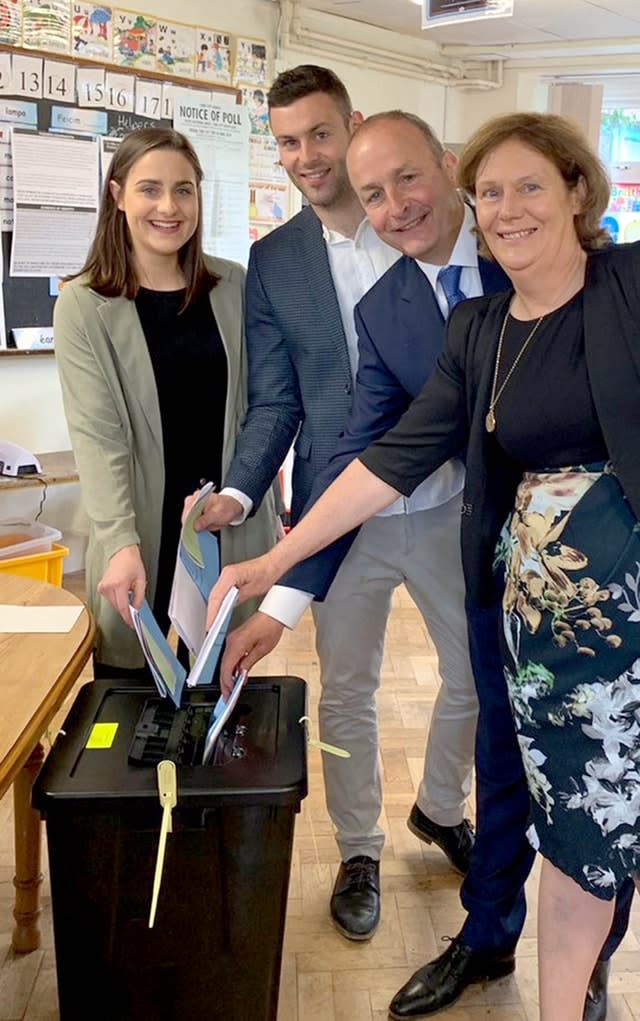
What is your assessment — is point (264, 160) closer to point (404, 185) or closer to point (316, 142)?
point (316, 142)

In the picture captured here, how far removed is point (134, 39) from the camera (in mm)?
3814

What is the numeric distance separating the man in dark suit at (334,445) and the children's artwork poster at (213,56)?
8.18ft

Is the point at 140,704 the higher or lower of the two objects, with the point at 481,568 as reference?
lower

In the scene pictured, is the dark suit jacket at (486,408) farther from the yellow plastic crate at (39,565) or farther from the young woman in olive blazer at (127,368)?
the yellow plastic crate at (39,565)

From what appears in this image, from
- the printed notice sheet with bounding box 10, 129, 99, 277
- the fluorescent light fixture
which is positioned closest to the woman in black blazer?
the fluorescent light fixture

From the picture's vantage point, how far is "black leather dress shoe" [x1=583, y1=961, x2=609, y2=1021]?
66.3 inches

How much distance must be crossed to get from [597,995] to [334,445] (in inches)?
43.7

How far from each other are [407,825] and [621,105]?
15.6 ft

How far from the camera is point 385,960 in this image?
186 cm

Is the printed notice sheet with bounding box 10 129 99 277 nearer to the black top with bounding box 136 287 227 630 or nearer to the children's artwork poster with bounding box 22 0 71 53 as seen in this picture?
the children's artwork poster with bounding box 22 0 71 53

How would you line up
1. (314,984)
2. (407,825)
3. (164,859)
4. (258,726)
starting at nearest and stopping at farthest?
(164,859) → (258,726) → (314,984) → (407,825)

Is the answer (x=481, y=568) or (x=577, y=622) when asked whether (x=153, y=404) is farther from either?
(x=577, y=622)

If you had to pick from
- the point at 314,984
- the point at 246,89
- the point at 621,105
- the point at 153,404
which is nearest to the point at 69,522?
the point at 246,89

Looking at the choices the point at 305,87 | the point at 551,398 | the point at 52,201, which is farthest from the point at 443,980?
the point at 52,201
